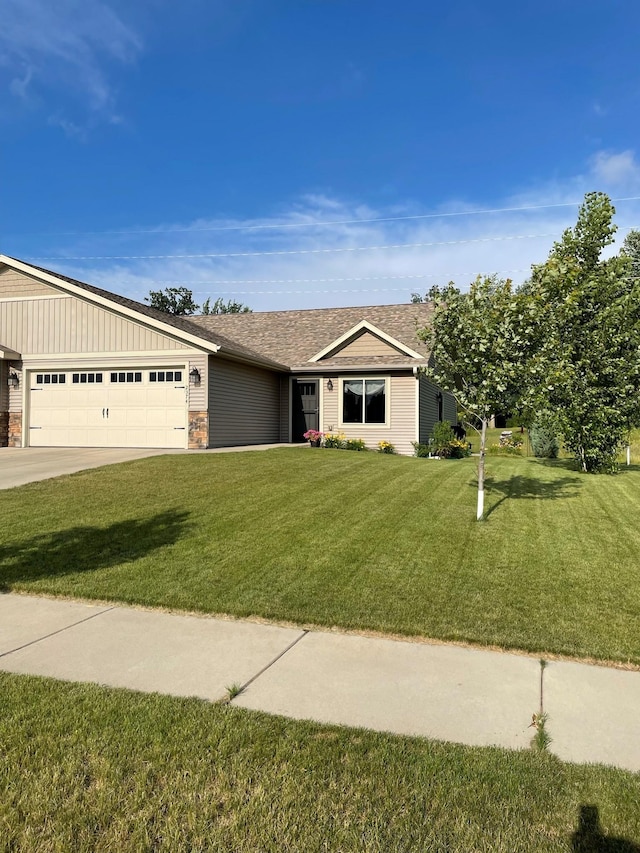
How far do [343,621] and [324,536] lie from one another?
2791mm

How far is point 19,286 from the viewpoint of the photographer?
61.7 feet

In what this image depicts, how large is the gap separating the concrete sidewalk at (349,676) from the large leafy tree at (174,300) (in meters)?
58.0

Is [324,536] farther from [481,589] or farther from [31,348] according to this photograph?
[31,348]

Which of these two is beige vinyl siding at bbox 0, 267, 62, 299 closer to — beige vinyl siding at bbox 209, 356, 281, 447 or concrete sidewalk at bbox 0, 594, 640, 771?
beige vinyl siding at bbox 209, 356, 281, 447

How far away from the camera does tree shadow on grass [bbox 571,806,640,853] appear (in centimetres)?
220

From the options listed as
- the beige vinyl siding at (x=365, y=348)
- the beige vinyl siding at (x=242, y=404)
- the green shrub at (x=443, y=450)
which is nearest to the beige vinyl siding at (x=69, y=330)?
the beige vinyl siding at (x=242, y=404)

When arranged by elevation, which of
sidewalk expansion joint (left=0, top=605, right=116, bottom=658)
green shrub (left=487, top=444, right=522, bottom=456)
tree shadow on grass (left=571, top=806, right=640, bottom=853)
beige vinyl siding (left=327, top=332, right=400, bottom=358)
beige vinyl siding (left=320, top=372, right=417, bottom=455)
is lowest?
sidewalk expansion joint (left=0, top=605, right=116, bottom=658)

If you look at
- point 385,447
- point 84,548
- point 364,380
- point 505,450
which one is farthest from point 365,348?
point 84,548

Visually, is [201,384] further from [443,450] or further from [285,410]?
[443,450]

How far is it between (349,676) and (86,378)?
16972mm

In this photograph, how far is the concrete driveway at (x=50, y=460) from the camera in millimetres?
11641

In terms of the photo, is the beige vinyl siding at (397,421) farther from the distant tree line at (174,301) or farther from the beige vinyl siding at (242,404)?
the distant tree line at (174,301)

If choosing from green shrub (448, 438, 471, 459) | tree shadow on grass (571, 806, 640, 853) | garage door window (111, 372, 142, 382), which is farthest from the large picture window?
tree shadow on grass (571, 806, 640, 853)

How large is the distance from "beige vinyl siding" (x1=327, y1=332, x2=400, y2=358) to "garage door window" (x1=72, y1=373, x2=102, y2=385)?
27.7 ft
